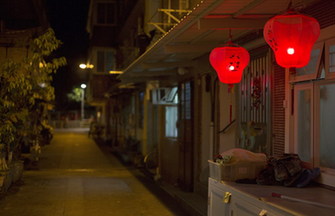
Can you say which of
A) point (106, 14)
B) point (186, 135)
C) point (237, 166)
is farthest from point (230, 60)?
point (106, 14)

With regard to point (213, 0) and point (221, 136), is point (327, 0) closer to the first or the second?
point (213, 0)

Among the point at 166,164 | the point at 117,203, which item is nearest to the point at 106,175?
the point at 166,164

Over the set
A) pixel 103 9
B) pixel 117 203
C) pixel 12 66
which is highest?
pixel 103 9

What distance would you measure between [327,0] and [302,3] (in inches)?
16.9

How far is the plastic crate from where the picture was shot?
6.73 m

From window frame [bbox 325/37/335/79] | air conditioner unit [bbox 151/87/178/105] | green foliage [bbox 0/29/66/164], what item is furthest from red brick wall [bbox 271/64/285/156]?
air conditioner unit [bbox 151/87/178/105]

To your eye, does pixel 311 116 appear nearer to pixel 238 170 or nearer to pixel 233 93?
pixel 238 170

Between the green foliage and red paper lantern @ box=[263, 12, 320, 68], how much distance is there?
8.09 metres

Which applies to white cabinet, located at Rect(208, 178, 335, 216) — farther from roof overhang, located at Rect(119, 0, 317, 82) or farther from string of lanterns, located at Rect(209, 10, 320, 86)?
roof overhang, located at Rect(119, 0, 317, 82)

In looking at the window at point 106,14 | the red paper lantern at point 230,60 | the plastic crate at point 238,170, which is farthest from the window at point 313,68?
the window at point 106,14

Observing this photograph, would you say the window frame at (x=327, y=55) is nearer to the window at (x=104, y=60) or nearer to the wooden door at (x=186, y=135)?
the wooden door at (x=186, y=135)

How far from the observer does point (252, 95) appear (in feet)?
29.3

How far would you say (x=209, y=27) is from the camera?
7.15m

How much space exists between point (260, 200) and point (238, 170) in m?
1.46
